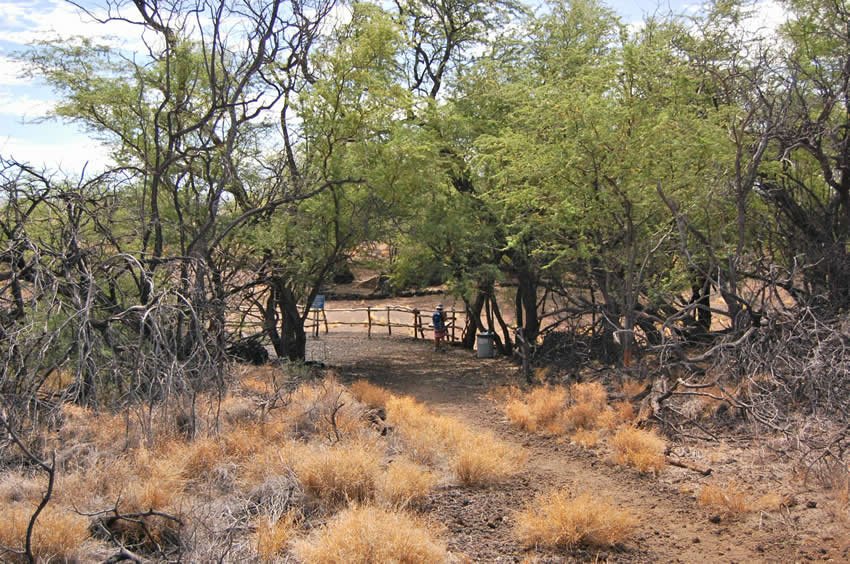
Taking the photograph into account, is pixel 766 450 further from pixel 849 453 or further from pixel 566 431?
pixel 566 431

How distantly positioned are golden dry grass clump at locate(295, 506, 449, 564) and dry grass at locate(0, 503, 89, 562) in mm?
1538

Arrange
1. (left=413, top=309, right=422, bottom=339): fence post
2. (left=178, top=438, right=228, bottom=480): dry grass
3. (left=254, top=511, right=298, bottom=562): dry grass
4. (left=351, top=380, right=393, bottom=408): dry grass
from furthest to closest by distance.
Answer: (left=413, top=309, right=422, bottom=339): fence post
(left=351, top=380, right=393, bottom=408): dry grass
(left=178, top=438, right=228, bottom=480): dry grass
(left=254, top=511, right=298, bottom=562): dry grass

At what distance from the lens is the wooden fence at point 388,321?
2602 centimetres

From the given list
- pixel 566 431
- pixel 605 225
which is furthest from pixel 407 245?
pixel 566 431

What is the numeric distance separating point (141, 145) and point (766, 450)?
11485 millimetres

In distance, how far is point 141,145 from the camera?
13.6 meters

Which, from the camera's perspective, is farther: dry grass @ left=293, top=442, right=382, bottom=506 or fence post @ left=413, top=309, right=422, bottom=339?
fence post @ left=413, top=309, right=422, bottom=339

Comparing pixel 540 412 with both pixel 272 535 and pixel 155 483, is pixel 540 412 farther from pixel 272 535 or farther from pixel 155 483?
pixel 155 483

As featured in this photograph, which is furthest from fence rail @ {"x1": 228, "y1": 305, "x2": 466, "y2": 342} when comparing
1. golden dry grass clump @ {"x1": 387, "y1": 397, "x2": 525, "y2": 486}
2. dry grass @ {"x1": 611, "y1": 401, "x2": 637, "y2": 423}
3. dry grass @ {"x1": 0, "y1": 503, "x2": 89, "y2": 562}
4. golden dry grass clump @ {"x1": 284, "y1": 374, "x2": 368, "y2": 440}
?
dry grass @ {"x1": 0, "y1": 503, "x2": 89, "y2": 562}

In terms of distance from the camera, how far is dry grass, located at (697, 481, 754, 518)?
6527 millimetres

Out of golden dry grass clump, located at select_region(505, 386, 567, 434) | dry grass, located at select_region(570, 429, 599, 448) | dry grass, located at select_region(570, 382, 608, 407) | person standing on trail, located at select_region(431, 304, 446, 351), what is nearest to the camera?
dry grass, located at select_region(570, 429, 599, 448)

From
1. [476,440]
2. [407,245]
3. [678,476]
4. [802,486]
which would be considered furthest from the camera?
[407,245]

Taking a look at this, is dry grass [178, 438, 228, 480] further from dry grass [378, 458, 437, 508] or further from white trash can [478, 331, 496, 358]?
white trash can [478, 331, 496, 358]

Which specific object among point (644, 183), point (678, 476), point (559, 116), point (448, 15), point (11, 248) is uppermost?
point (448, 15)
